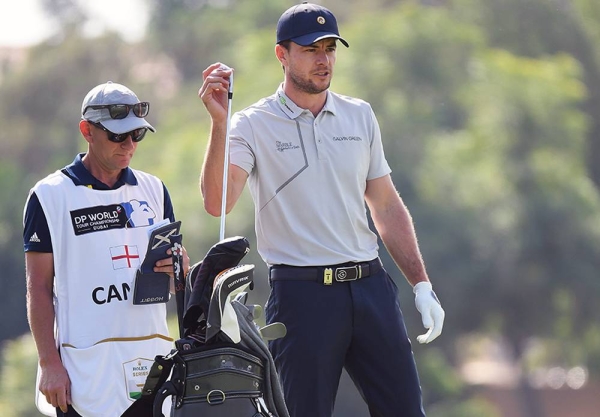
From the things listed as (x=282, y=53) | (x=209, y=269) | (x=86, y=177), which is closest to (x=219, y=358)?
(x=209, y=269)

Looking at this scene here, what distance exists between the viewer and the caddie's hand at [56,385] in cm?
384

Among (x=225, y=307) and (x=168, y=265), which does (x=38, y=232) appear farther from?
(x=225, y=307)

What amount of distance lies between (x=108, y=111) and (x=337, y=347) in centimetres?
103

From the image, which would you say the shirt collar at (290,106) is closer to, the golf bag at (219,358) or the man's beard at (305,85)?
the man's beard at (305,85)

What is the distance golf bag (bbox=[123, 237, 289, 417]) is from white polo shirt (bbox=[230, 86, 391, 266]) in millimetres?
665

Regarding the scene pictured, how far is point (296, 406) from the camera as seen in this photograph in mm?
4062

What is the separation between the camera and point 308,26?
422 centimetres

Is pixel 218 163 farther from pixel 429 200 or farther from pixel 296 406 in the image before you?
pixel 429 200

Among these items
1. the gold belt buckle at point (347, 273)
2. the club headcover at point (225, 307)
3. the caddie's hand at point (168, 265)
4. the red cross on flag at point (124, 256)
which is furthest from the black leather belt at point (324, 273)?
the club headcover at point (225, 307)

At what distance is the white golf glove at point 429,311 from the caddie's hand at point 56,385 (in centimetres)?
113

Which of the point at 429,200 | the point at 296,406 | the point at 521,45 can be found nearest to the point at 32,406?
the point at 429,200

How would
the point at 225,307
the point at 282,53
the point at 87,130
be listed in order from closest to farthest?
1. the point at 225,307
2. the point at 87,130
3. the point at 282,53

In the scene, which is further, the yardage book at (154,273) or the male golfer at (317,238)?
the male golfer at (317,238)

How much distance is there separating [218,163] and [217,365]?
0.81 meters
